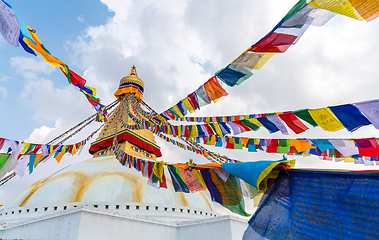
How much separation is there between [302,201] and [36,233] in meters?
8.79

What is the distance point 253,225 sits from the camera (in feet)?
7.72

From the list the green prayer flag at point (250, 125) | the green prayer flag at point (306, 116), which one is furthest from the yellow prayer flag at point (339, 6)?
the green prayer flag at point (250, 125)

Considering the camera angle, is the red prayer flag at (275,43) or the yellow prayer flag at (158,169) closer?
the red prayer flag at (275,43)

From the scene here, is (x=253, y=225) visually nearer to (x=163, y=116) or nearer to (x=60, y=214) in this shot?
(x=163, y=116)

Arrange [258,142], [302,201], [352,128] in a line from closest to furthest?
1. [302,201]
2. [352,128]
3. [258,142]

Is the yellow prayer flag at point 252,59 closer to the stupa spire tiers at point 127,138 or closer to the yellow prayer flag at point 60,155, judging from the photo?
the yellow prayer flag at point 60,155

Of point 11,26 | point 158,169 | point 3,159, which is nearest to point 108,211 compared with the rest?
point 3,159

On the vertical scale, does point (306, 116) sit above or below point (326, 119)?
above

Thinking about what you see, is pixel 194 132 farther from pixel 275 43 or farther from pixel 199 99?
pixel 275 43

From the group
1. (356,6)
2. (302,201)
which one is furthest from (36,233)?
(356,6)

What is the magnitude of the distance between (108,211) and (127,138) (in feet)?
21.9

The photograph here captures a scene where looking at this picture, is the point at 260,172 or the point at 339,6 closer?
the point at 260,172

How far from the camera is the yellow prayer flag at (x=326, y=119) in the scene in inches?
146

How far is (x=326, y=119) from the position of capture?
12.6 ft
